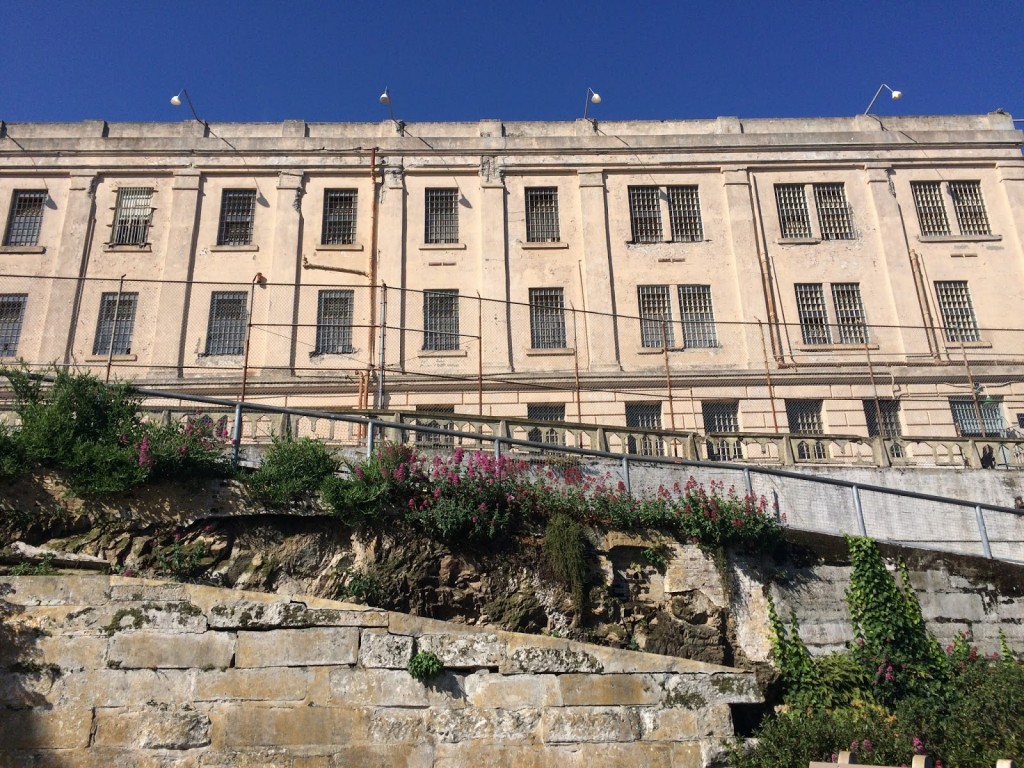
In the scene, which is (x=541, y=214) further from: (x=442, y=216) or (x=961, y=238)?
(x=961, y=238)

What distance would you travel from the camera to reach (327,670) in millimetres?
9180

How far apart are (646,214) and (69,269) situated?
1768 cm

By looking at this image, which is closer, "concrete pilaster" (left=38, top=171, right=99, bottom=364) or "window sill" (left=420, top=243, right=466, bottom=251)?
"concrete pilaster" (left=38, top=171, right=99, bottom=364)

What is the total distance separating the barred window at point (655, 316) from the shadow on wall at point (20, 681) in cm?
1794

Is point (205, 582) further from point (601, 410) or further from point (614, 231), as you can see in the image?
point (614, 231)

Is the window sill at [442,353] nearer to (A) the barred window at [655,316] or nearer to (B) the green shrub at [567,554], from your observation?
(A) the barred window at [655,316]

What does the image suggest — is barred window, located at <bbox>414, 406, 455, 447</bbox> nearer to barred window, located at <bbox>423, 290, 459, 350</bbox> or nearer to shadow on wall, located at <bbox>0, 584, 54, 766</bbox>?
barred window, located at <bbox>423, 290, 459, 350</bbox>

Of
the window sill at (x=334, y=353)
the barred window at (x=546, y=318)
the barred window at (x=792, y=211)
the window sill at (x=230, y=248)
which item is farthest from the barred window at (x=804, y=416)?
the window sill at (x=230, y=248)

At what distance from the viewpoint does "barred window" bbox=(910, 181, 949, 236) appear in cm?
2516

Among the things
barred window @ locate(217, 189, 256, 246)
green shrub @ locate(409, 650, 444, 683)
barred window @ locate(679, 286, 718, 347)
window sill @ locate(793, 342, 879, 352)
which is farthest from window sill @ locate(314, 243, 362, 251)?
green shrub @ locate(409, 650, 444, 683)

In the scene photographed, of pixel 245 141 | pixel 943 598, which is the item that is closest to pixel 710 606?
pixel 943 598

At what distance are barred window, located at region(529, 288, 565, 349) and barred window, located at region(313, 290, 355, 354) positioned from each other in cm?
540

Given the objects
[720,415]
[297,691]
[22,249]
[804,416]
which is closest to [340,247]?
[22,249]

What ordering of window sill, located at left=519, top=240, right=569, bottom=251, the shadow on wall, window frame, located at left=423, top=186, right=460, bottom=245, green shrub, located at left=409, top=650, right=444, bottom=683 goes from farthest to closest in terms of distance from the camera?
window frame, located at left=423, top=186, right=460, bottom=245 → window sill, located at left=519, top=240, right=569, bottom=251 → green shrub, located at left=409, top=650, right=444, bottom=683 → the shadow on wall
